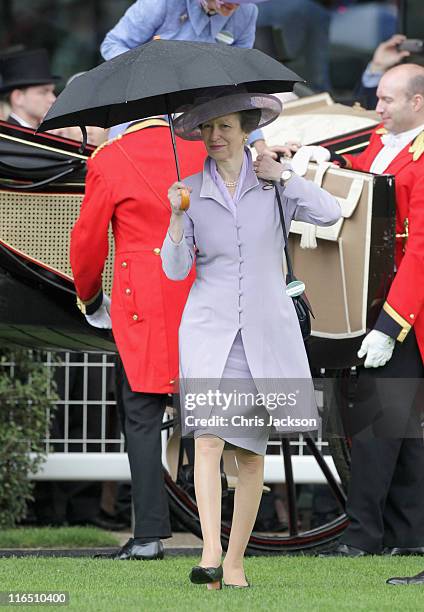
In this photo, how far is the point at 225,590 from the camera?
5164 mm

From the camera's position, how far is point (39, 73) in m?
8.70

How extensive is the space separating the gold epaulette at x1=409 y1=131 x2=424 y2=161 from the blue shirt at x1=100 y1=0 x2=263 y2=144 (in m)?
1.03

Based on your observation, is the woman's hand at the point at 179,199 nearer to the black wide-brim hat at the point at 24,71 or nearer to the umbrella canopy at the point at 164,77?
the umbrella canopy at the point at 164,77

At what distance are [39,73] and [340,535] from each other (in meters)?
3.18

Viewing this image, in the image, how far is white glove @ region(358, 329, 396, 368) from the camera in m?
6.25

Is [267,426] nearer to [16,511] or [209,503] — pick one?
[209,503]

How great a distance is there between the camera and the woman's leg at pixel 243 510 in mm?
5262

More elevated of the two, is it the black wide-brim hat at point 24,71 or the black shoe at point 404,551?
the black wide-brim hat at point 24,71

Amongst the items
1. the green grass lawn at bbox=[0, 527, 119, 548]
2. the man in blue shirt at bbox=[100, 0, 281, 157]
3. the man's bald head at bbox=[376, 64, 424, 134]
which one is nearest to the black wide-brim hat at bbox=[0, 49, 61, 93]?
the man in blue shirt at bbox=[100, 0, 281, 157]

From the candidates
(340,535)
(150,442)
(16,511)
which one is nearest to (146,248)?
(150,442)

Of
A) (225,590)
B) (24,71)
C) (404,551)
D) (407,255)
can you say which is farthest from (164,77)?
(24,71)

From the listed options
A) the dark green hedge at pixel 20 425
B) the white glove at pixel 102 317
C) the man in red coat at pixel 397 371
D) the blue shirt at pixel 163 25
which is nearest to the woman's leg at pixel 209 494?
the man in red coat at pixel 397 371

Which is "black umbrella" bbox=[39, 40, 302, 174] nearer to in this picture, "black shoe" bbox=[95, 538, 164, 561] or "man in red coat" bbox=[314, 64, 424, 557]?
"man in red coat" bbox=[314, 64, 424, 557]

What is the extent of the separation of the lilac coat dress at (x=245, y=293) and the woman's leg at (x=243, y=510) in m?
0.10
